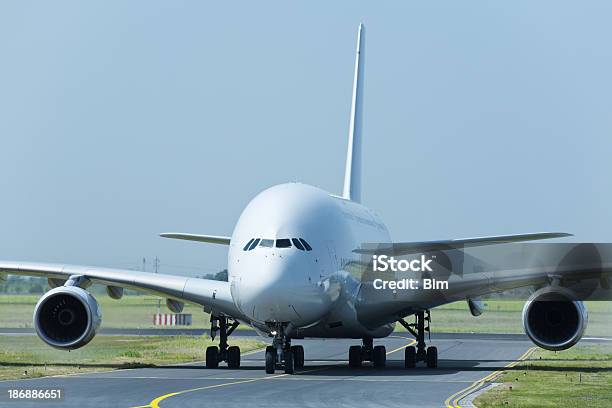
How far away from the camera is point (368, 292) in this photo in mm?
35312

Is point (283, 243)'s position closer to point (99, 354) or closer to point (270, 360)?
point (270, 360)

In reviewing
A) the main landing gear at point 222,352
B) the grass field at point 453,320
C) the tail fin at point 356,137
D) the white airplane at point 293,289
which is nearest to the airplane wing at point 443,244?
the white airplane at point 293,289

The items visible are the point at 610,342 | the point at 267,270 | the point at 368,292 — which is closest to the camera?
the point at 267,270

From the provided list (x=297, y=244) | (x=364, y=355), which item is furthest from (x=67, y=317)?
(x=364, y=355)

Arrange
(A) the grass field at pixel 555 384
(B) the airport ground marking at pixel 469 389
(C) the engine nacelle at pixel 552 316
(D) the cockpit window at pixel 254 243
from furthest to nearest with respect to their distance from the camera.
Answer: (C) the engine nacelle at pixel 552 316 → (D) the cockpit window at pixel 254 243 → (A) the grass field at pixel 555 384 → (B) the airport ground marking at pixel 469 389

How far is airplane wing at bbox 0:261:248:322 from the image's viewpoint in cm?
3338

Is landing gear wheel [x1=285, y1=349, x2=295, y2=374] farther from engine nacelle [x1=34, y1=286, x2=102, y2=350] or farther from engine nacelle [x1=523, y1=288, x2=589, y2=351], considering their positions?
engine nacelle [x1=523, y1=288, x2=589, y2=351]

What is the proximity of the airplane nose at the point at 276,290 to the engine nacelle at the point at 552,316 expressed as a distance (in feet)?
22.1

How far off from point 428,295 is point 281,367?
636 cm

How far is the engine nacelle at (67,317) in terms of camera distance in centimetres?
3369

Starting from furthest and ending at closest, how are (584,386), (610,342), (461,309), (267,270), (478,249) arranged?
(461,309) → (610,342) → (478,249) → (267,270) → (584,386)

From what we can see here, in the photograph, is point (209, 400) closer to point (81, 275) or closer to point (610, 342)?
point (81, 275)

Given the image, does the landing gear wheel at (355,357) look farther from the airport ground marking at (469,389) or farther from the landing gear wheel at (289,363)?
the landing gear wheel at (289,363)

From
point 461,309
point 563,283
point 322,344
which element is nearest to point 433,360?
point 563,283
